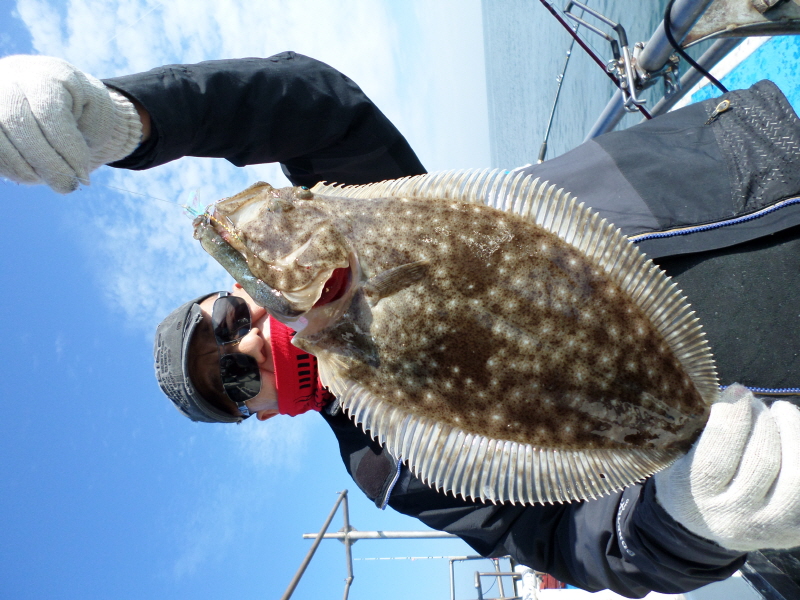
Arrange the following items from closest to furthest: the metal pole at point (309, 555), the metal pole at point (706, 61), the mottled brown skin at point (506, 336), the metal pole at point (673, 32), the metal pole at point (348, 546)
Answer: the mottled brown skin at point (506, 336) < the metal pole at point (673, 32) < the metal pole at point (706, 61) < the metal pole at point (309, 555) < the metal pole at point (348, 546)

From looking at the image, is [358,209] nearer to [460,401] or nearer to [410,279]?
[410,279]

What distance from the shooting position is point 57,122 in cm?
207

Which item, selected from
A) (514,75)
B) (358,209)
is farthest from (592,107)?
(514,75)

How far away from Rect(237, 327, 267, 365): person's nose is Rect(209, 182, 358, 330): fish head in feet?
4.20

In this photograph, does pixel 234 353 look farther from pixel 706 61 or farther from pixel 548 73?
pixel 548 73

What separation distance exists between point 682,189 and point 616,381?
46.7 inches

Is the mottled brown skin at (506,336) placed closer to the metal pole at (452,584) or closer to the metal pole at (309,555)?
the metal pole at (309,555)

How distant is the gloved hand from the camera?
171 centimetres

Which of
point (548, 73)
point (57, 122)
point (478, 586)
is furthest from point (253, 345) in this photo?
point (548, 73)

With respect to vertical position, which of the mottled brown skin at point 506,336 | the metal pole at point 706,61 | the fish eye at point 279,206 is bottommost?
the mottled brown skin at point 506,336

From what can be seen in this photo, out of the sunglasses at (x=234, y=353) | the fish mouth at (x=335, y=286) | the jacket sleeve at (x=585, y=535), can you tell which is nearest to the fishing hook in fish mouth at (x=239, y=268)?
the fish mouth at (x=335, y=286)

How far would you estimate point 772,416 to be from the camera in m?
1.84

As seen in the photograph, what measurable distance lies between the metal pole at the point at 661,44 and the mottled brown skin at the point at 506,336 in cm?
293

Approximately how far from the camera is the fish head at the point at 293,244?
5.73ft
